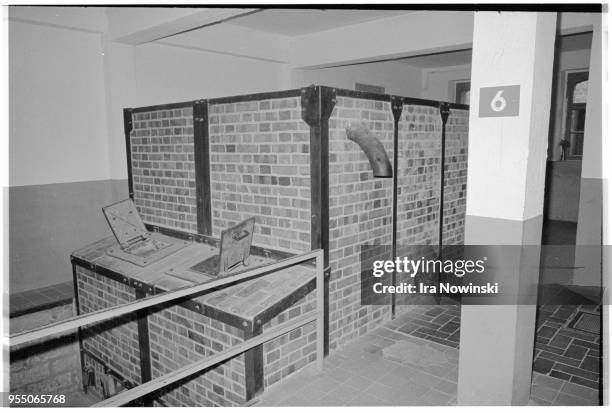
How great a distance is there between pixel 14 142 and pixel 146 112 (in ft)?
5.96

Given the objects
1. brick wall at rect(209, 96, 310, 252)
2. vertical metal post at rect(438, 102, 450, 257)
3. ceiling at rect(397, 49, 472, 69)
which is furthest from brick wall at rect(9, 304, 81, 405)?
ceiling at rect(397, 49, 472, 69)

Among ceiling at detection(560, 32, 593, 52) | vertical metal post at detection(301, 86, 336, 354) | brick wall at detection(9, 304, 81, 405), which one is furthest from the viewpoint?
ceiling at detection(560, 32, 593, 52)

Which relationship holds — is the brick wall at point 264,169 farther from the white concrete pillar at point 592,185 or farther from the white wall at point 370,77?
the white wall at point 370,77

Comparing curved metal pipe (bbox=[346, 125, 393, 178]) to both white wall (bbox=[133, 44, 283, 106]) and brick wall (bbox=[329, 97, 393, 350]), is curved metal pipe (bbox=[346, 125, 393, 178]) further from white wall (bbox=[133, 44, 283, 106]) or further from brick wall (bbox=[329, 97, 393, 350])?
white wall (bbox=[133, 44, 283, 106])

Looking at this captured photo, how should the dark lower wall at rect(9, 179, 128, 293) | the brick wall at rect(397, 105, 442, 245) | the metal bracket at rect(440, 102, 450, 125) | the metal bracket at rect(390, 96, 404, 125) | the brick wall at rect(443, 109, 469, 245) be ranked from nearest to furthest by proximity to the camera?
the metal bracket at rect(390, 96, 404, 125), the brick wall at rect(397, 105, 442, 245), the metal bracket at rect(440, 102, 450, 125), the brick wall at rect(443, 109, 469, 245), the dark lower wall at rect(9, 179, 128, 293)

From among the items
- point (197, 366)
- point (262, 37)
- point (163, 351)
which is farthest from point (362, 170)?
point (262, 37)

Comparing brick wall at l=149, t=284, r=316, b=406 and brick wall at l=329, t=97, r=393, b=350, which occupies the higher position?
brick wall at l=329, t=97, r=393, b=350

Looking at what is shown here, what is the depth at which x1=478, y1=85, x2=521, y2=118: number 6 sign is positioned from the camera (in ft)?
8.12

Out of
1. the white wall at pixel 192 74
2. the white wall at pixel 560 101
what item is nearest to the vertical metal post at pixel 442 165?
the white wall at pixel 192 74

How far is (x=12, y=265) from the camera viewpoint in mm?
5500

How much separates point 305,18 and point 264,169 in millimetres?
4186

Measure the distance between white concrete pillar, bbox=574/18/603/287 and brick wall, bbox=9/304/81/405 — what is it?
6.12m

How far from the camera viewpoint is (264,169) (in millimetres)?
3809

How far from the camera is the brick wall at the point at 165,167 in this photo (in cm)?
455
